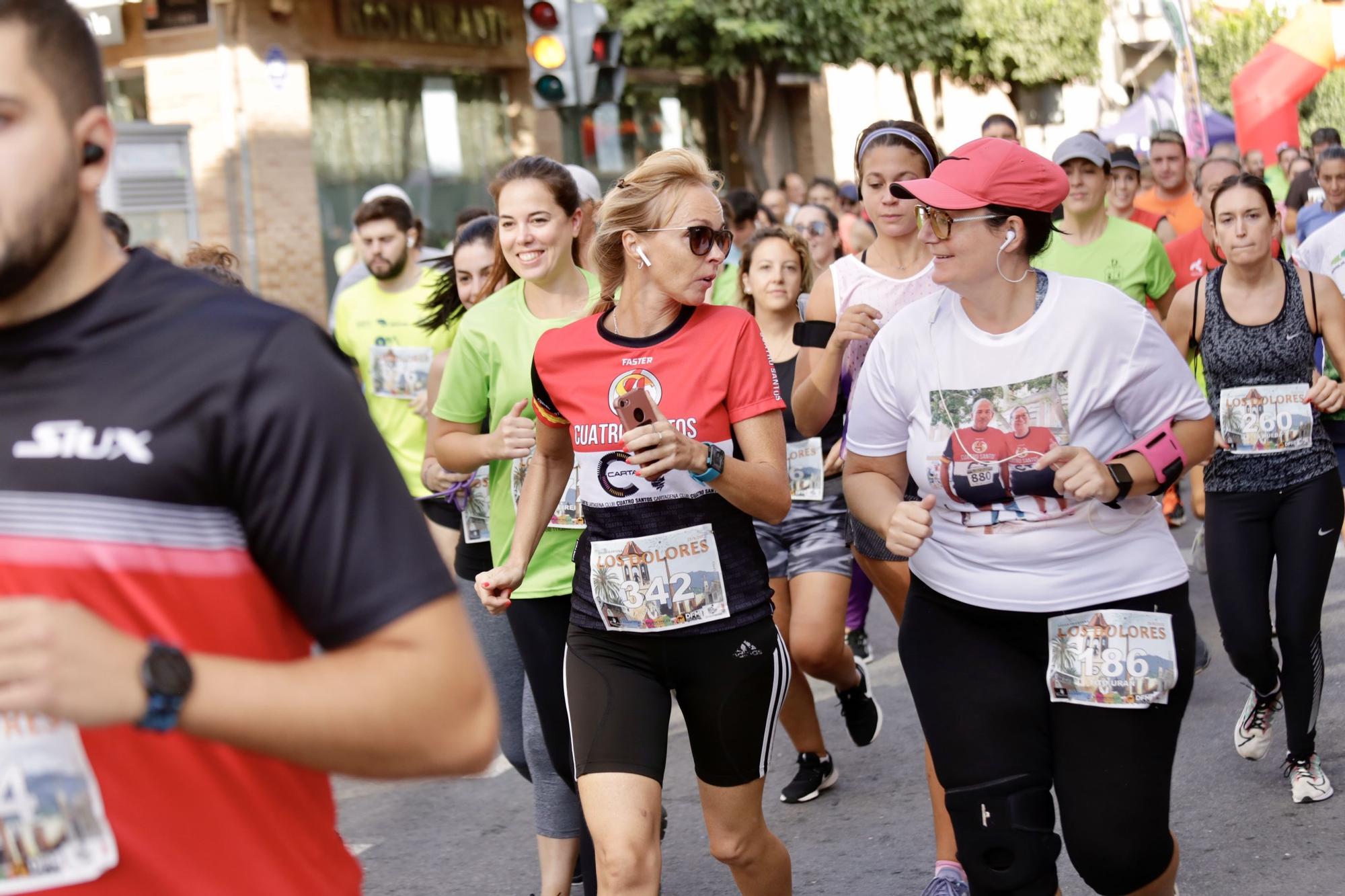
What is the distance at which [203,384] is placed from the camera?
5.36 feet

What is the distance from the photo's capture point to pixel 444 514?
643 cm

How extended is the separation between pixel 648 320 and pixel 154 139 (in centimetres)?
1391

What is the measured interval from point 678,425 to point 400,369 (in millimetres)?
3497

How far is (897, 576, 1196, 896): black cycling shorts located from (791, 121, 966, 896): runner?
1435 millimetres

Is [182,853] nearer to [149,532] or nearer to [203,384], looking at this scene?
[149,532]

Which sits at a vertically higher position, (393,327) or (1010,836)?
(393,327)

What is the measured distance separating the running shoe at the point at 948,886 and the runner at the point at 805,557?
3.79 ft

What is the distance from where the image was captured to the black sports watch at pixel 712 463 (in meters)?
3.64

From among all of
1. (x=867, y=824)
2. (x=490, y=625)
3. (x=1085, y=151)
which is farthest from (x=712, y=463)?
(x=1085, y=151)

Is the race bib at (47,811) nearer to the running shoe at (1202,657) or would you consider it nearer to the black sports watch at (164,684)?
the black sports watch at (164,684)

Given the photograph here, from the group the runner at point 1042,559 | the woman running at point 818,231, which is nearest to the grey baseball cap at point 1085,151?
the woman running at point 818,231

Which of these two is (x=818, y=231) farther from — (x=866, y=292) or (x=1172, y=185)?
(x=866, y=292)

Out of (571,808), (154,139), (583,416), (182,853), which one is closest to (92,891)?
(182,853)

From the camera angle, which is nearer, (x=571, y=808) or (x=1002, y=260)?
(x=1002, y=260)
